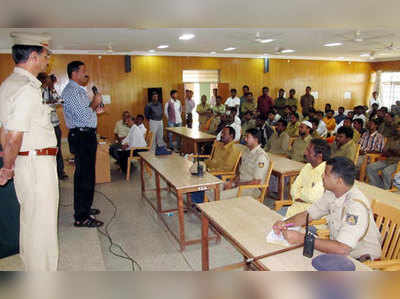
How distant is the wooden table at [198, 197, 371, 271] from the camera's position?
1.60m

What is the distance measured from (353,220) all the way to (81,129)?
2.62m

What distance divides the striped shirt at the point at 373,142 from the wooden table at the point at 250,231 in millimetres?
3854

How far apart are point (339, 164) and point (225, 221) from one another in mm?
859

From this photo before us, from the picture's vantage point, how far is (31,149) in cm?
169

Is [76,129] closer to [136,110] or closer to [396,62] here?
[136,110]

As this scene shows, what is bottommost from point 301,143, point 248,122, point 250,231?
point 250,231

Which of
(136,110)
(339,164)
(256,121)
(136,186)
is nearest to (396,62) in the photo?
(256,121)

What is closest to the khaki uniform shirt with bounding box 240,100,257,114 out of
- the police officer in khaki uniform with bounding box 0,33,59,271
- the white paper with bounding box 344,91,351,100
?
the white paper with bounding box 344,91,351,100

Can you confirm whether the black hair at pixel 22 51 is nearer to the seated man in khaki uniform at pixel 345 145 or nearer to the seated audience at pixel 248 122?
the seated man in khaki uniform at pixel 345 145

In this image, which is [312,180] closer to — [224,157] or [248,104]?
[224,157]

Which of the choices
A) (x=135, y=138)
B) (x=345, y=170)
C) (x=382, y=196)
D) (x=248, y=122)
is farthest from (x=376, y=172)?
(x=135, y=138)

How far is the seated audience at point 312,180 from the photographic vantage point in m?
2.79

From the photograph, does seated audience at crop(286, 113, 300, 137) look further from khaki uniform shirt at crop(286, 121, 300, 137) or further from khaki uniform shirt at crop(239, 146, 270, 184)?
khaki uniform shirt at crop(239, 146, 270, 184)

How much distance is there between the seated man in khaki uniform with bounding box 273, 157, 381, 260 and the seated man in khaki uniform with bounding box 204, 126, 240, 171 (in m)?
1.98
